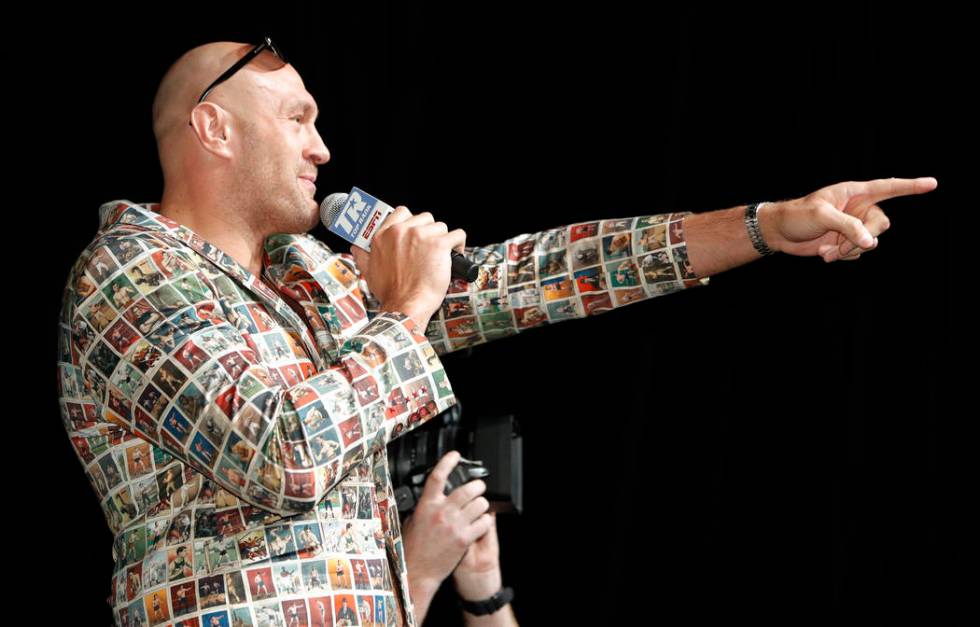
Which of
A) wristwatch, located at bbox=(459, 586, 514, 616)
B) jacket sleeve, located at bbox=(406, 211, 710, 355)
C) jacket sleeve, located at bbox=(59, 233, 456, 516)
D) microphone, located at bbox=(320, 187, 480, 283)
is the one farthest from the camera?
wristwatch, located at bbox=(459, 586, 514, 616)

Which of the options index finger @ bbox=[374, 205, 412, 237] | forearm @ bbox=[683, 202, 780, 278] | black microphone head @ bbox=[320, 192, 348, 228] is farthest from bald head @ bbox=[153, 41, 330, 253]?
forearm @ bbox=[683, 202, 780, 278]

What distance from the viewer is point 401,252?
54.0 inches

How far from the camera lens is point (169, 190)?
5.61ft

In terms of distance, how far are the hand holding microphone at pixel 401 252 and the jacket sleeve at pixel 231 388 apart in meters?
0.04

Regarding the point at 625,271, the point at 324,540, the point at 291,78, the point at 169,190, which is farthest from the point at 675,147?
the point at 324,540

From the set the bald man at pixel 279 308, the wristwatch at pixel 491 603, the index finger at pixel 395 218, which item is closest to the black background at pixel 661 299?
the wristwatch at pixel 491 603

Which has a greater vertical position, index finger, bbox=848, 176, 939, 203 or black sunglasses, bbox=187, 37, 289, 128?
black sunglasses, bbox=187, 37, 289, 128

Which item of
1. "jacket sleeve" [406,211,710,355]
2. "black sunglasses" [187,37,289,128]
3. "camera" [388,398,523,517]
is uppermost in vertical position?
"black sunglasses" [187,37,289,128]

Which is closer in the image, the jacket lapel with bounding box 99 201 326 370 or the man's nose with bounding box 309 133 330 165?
the jacket lapel with bounding box 99 201 326 370

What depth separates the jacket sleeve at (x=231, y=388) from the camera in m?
1.19

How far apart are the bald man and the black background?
531 mm

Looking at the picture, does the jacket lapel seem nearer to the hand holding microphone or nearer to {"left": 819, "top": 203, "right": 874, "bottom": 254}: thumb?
the hand holding microphone

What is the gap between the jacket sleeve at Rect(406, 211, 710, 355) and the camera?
63.4 inches

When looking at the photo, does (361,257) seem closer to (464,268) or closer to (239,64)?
(464,268)
